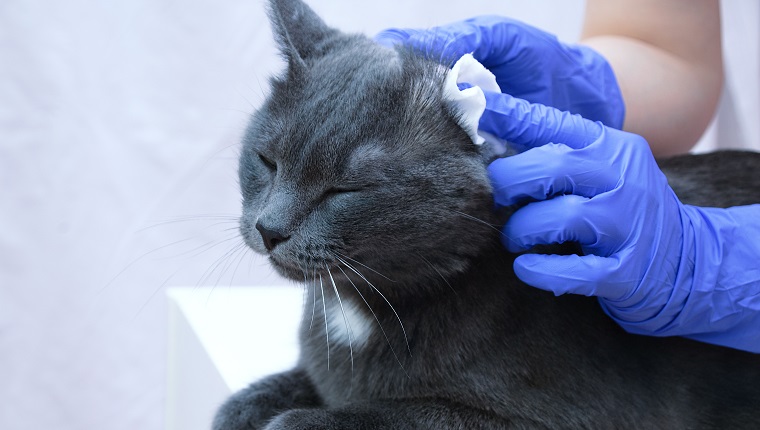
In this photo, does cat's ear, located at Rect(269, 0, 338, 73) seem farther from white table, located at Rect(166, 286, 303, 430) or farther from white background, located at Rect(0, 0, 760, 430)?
white background, located at Rect(0, 0, 760, 430)

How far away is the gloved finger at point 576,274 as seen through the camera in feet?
2.35

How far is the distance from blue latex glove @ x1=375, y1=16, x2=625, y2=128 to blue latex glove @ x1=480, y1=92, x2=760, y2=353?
0.55 ft

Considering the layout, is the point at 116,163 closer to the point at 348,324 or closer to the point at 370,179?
the point at 348,324

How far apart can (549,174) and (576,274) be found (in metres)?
0.11

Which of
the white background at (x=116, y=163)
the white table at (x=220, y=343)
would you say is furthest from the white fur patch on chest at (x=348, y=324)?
the white background at (x=116, y=163)

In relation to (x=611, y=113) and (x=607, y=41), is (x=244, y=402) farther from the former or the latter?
(x=607, y=41)

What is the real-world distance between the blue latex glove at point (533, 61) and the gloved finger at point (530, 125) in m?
0.10

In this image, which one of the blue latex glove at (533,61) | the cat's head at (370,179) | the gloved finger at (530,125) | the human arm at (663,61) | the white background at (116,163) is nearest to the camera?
the cat's head at (370,179)

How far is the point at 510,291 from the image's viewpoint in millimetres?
757

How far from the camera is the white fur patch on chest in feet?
2.60

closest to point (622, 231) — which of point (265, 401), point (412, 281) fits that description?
point (412, 281)

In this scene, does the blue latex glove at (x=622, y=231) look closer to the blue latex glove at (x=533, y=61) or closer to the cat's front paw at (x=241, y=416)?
the blue latex glove at (x=533, y=61)

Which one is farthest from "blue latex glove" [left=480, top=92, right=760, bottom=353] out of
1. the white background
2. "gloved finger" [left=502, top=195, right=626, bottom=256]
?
the white background

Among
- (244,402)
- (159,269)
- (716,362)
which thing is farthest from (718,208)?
(159,269)
